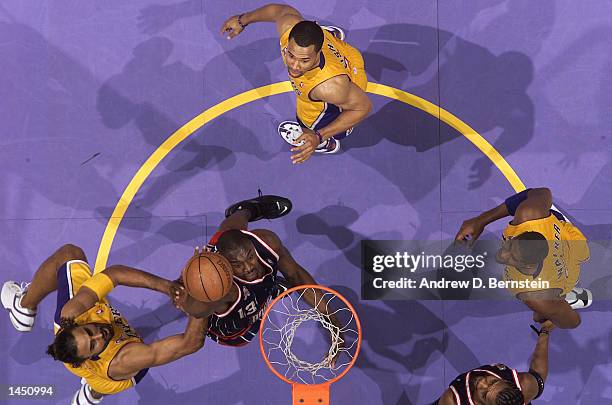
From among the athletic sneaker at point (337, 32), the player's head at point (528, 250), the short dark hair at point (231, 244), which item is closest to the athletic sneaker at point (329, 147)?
the athletic sneaker at point (337, 32)

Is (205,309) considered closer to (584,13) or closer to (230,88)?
(230,88)

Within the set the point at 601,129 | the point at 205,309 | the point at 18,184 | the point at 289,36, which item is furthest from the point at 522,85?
the point at 18,184

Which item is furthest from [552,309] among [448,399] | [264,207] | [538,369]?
[264,207]

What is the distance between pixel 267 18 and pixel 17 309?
3783 millimetres

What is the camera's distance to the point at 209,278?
5695 mm

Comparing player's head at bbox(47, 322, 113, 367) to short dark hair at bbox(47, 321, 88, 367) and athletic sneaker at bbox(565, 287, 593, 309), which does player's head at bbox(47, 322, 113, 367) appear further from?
athletic sneaker at bbox(565, 287, 593, 309)

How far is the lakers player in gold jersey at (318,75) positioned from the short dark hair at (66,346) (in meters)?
2.39

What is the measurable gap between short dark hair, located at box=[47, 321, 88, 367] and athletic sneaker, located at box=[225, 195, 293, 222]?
1.93m

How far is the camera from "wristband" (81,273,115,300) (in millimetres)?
6023

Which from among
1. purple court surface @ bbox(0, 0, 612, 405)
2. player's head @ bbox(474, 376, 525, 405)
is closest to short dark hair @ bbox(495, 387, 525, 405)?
player's head @ bbox(474, 376, 525, 405)

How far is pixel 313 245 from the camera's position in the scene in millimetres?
7195

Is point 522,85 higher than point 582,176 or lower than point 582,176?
higher

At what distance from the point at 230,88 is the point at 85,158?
1701mm

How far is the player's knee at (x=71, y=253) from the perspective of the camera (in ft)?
21.8
